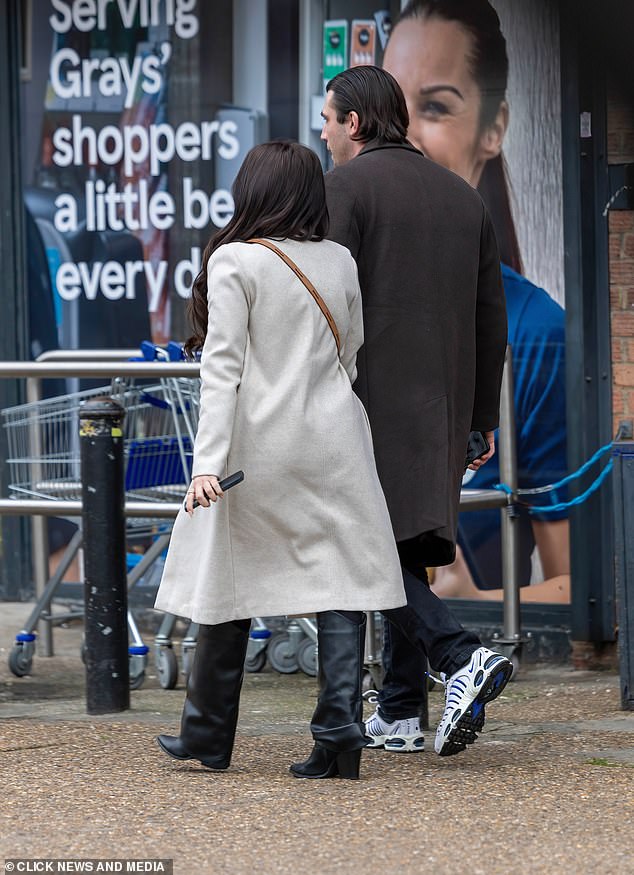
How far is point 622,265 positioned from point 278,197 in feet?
8.79

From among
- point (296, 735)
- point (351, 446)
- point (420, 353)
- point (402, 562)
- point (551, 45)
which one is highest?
point (551, 45)

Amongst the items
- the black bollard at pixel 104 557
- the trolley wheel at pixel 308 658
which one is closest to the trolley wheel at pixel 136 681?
the trolley wheel at pixel 308 658

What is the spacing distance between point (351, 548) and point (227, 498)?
36cm

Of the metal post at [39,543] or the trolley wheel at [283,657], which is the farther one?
the metal post at [39,543]

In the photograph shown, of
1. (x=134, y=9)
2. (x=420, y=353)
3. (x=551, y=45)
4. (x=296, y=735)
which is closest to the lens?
(x=420, y=353)

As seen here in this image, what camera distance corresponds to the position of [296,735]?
4.84 m

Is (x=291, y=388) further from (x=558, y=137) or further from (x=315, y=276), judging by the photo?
(x=558, y=137)

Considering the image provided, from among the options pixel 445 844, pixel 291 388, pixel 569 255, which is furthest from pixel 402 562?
pixel 569 255

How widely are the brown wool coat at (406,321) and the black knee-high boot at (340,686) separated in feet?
1.27

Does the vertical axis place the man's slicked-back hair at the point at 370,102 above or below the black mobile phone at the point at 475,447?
above

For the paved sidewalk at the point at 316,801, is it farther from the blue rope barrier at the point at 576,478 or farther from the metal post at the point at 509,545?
the blue rope barrier at the point at 576,478

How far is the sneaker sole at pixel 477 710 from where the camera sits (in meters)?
4.09

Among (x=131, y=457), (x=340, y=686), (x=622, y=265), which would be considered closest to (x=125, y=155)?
(x=131, y=457)

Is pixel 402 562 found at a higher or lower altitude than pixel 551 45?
lower
